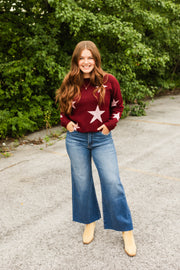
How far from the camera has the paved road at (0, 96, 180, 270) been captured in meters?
2.58

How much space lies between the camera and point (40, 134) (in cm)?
676

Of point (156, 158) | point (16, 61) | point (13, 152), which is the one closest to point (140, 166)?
point (156, 158)

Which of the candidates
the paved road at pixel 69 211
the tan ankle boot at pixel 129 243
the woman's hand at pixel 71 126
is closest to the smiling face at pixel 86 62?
the woman's hand at pixel 71 126

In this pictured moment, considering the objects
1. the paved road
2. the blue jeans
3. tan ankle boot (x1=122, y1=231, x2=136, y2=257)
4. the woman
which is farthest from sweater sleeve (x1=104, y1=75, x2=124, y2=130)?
the paved road

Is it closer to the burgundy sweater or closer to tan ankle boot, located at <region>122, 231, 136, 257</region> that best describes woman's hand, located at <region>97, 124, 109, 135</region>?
the burgundy sweater

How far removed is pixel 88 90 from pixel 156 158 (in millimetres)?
2909

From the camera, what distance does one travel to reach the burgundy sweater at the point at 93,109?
244cm

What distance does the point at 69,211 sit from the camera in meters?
3.44

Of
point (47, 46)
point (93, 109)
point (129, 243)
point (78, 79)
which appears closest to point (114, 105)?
point (93, 109)

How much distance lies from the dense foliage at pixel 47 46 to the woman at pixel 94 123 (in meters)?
3.65

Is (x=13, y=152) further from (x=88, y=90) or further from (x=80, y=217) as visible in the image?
(x=88, y=90)

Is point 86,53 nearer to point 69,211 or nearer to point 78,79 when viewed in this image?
point 78,79

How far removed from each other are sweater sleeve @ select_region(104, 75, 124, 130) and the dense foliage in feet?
12.2

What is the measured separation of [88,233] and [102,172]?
2.41 feet
